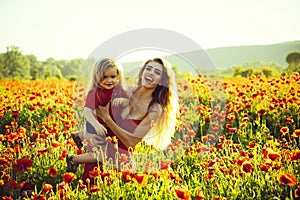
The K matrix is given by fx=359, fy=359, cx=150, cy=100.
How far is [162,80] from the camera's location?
3.50 m

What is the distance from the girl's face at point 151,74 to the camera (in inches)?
133

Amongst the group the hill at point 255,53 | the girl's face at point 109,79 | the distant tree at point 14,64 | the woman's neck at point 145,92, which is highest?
the hill at point 255,53

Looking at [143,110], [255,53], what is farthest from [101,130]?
[255,53]

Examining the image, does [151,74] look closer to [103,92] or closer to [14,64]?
[103,92]

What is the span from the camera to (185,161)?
3.69 meters

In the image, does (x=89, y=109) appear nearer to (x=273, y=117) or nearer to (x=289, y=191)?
(x=289, y=191)

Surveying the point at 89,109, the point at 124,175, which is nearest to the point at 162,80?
the point at 89,109

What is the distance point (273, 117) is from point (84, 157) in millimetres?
2599

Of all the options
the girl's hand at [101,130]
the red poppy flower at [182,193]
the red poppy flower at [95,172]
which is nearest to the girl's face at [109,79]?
the girl's hand at [101,130]

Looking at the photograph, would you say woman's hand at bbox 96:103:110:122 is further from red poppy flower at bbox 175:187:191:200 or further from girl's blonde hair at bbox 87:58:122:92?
red poppy flower at bbox 175:187:191:200

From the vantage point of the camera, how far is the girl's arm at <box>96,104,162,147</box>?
3.38 metres

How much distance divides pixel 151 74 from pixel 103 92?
0.52 meters

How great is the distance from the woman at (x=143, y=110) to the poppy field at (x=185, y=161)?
20 centimetres

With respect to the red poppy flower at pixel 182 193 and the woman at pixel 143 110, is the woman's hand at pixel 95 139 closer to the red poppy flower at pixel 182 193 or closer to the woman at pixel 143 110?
the woman at pixel 143 110
